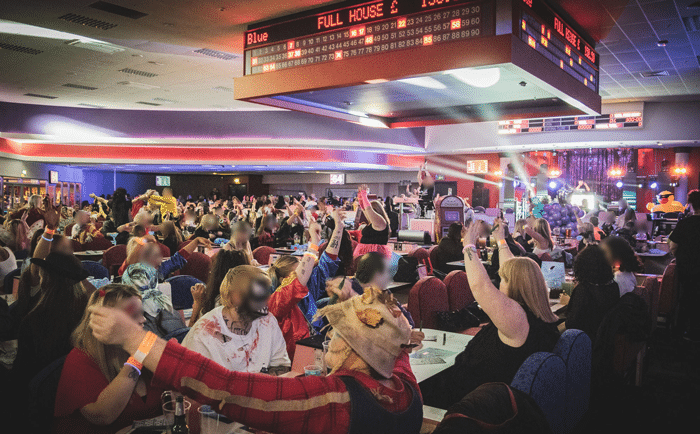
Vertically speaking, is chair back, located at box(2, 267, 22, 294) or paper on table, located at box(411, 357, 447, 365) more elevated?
chair back, located at box(2, 267, 22, 294)

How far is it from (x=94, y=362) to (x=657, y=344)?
6.79 metres

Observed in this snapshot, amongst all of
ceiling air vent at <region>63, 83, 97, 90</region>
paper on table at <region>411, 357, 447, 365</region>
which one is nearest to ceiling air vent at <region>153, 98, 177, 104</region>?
ceiling air vent at <region>63, 83, 97, 90</region>

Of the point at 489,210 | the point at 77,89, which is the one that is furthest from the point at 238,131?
the point at 489,210

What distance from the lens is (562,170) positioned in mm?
18703

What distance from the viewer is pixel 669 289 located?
7.07m

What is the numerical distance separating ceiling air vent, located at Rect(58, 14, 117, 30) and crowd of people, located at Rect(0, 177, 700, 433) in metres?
2.09

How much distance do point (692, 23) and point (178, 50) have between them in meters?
6.16

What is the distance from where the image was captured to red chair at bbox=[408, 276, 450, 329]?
5008 millimetres

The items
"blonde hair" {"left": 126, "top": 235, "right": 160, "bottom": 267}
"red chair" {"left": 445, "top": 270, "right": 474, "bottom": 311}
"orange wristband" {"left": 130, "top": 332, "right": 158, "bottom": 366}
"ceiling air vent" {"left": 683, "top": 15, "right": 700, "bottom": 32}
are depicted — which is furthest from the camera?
"ceiling air vent" {"left": 683, "top": 15, "right": 700, "bottom": 32}

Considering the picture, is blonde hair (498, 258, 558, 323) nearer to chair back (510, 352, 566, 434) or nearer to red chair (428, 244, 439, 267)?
chair back (510, 352, 566, 434)

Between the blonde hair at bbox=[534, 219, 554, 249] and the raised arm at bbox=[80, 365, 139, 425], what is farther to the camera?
the blonde hair at bbox=[534, 219, 554, 249]

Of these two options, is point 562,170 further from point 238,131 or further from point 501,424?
point 501,424

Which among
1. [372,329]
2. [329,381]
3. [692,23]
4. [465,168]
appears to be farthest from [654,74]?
[465,168]

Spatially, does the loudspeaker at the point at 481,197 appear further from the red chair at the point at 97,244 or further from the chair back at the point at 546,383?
the chair back at the point at 546,383
